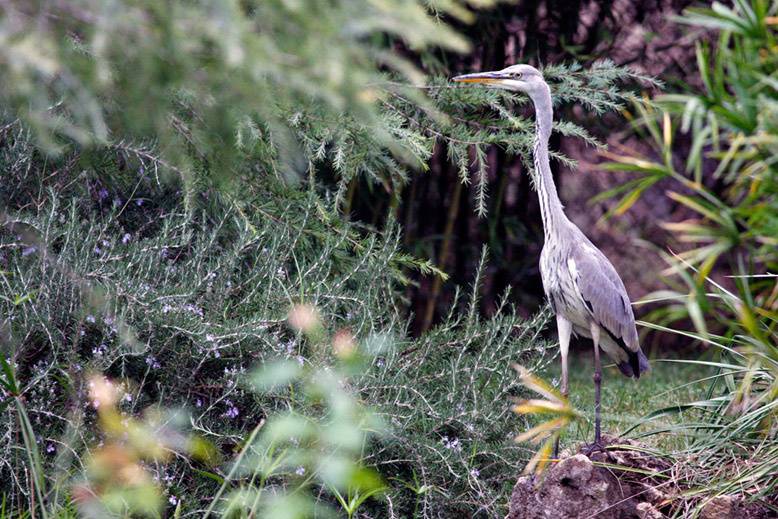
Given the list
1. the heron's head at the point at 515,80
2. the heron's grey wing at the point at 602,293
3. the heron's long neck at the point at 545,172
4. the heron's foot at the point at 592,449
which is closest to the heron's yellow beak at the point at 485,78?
the heron's head at the point at 515,80

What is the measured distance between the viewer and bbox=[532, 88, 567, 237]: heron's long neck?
12.5 feet

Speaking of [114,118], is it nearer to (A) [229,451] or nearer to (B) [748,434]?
(A) [229,451]

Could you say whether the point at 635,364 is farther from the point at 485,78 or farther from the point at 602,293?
the point at 485,78

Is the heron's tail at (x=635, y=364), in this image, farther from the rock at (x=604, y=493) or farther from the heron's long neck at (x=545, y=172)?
the rock at (x=604, y=493)

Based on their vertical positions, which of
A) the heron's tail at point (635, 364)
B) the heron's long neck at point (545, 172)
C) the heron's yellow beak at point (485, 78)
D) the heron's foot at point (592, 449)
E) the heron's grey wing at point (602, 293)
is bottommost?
the heron's tail at point (635, 364)

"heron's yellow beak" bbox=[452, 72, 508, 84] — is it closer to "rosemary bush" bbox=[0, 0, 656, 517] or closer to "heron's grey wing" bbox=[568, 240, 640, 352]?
"rosemary bush" bbox=[0, 0, 656, 517]

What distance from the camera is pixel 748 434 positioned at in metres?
3.31

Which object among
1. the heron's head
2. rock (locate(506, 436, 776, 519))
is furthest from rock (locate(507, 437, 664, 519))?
the heron's head

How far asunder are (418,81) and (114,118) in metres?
0.84

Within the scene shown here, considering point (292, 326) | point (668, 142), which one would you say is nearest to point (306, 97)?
point (668, 142)

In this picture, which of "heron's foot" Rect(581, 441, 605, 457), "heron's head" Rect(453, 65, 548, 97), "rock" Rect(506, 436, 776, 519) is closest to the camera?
"rock" Rect(506, 436, 776, 519)

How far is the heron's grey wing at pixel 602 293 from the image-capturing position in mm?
3715

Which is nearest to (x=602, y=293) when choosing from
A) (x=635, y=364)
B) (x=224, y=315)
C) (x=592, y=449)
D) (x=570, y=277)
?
(x=570, y=277)

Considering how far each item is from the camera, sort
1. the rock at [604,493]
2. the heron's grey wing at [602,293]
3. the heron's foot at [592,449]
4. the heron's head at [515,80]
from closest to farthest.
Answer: the rock at [604,493] → the heron's foot at [592,449] → the heron's grey wing at [602,293] → the heron's head at [515,80]
